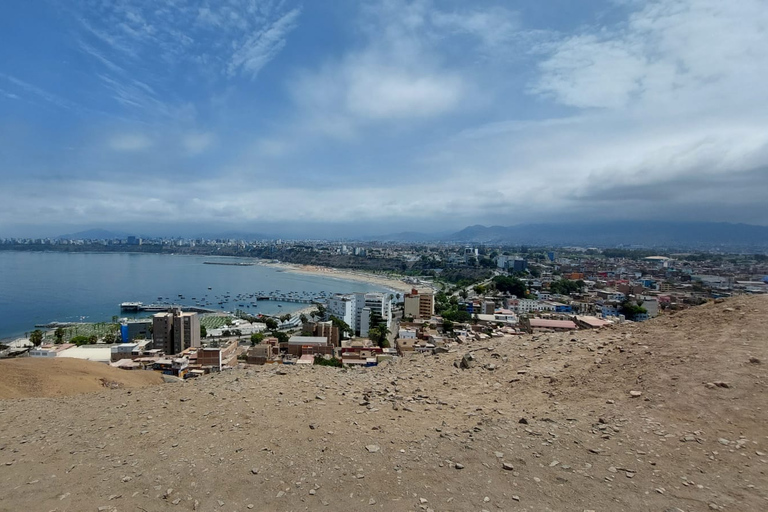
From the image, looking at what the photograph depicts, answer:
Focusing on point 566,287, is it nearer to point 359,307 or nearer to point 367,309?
point 359,307

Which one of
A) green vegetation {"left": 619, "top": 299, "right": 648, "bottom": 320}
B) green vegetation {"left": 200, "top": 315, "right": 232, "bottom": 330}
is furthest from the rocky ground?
green vegetation {"left": 200, "top": 315, "right": 232, "bottom": 330}

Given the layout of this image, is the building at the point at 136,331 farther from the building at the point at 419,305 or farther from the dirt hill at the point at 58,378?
the dirt hill at the point at 58,378

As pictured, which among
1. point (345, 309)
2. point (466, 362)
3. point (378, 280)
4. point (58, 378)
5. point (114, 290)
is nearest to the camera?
point (466, 362)

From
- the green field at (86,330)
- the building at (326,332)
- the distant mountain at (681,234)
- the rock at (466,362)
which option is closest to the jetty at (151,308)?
the green field at (86,330)

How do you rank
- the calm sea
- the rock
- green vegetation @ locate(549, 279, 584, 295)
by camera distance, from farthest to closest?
green vegetation @ locate(549, 279, 584, 295), the calm sea, the rock

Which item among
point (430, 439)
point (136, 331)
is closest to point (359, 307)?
point (136, 331)

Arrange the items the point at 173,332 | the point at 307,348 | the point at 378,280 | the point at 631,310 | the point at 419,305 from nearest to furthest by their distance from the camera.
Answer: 1. the point at 307,348
2. the point at 173,332
3. the point at 631,310
4. the point at 419,305
5. the point at 378,280

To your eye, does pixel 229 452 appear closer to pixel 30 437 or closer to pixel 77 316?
pixel 30 437

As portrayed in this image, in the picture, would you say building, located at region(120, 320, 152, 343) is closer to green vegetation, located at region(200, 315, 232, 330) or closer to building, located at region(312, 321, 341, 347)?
green vegetation, located at region(200, 315, 232, 330)
